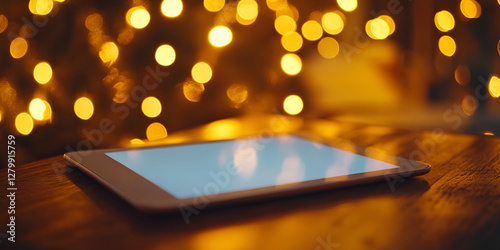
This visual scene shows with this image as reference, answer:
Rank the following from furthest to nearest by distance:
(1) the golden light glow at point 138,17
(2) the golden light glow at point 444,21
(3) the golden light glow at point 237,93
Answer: (3) the golden light glow at point 237,93 < (1) the golden light glow at point 138,17 < (2) the golden light glow at point 444,21

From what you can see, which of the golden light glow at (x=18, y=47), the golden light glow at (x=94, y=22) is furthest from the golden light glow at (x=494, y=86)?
the golden light glow at (x=18, y=47)

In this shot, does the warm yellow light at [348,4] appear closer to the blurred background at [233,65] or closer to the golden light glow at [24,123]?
the blurred background at [233,65]

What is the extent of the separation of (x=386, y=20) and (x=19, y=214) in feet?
3.24

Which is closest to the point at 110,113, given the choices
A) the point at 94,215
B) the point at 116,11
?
the point at 116,11

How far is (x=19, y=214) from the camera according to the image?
0.94 feet

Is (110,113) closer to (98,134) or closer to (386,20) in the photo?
(98,134)

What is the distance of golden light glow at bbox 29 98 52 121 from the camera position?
952 millimetres

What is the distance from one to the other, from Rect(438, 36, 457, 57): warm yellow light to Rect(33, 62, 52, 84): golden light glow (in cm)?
91

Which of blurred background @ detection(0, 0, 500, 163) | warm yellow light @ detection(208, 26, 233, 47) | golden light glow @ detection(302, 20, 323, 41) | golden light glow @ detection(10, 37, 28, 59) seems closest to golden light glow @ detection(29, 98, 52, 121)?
blurred background @ detection(0, 0, 500, 163)

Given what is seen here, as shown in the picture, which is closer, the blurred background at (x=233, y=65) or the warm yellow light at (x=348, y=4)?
the blurred background at (x=233, y=65)

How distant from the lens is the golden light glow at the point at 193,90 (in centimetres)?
122

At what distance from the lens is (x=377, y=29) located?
110 cm

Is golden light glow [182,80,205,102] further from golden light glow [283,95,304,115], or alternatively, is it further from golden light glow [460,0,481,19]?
golden light glow [460,0,481,19]

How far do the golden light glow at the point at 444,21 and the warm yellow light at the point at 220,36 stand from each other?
57 centimetres
